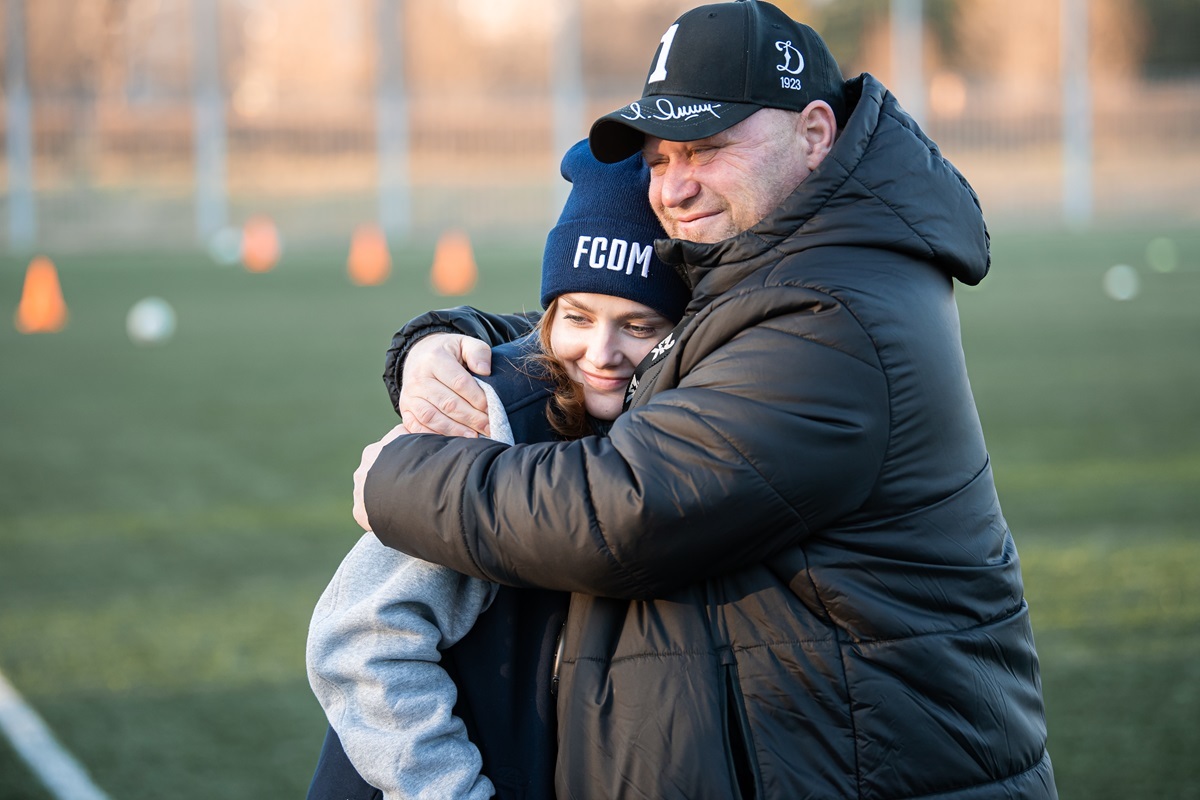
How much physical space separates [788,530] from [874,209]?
462 millimetres

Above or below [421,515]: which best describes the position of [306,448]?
below

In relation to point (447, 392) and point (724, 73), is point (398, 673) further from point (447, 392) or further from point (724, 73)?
point (724, 73)

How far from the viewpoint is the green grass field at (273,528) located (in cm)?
438

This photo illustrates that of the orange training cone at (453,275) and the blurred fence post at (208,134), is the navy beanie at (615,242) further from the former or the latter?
the blurred fence post at (208,134)

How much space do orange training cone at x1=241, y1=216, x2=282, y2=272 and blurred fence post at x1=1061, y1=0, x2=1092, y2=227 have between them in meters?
15.7

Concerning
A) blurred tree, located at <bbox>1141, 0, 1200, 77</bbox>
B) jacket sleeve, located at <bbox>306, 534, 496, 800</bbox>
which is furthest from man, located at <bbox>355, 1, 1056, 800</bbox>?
blurred tree, located at <bbox>1141, 0, 1200, 77</bbox>

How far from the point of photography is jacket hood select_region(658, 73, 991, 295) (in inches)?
75.4

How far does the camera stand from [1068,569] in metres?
5.93

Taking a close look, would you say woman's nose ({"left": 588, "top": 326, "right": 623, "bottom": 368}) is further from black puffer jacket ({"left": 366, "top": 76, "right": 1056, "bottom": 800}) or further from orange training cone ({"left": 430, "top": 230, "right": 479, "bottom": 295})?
orange training cone ({"left": 430, "top": 230, "right": 479, "bottom": 295})

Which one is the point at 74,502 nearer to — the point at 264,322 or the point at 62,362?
the point at 62,362

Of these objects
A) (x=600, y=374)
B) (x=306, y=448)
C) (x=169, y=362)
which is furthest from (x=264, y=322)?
(x=600, y=374)

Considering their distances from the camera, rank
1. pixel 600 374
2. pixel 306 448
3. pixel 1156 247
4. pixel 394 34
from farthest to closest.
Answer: pixel 394 34 < pixel 1156 247 < pixel 306 448 < pixel 600 374

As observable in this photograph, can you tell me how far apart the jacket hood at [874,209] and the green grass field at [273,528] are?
2.48m

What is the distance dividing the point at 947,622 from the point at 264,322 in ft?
44.6
